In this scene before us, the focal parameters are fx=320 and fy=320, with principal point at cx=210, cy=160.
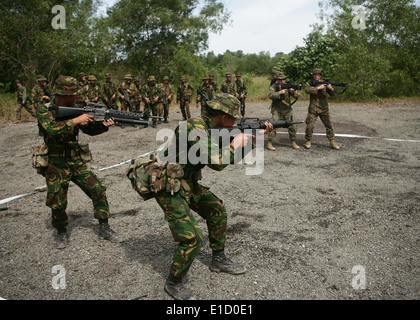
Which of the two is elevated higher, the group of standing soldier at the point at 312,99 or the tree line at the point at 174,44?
the tree line at the point at 174,44

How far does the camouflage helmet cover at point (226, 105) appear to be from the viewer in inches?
113

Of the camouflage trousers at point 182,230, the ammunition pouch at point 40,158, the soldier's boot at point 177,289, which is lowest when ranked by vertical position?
the soldier's boot at point 177,289

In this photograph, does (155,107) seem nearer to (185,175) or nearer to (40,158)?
(40,158)

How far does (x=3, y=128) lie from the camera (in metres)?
12.1

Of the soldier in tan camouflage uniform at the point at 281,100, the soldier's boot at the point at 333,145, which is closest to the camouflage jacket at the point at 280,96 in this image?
the soldier in tan camouflage uniform at the point at 281,100

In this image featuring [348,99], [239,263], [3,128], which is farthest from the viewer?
[348,99]

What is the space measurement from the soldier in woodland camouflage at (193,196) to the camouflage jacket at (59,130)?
134cm

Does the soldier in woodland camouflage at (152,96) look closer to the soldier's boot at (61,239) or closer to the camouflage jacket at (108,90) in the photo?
the camouflage jacket at (108,90)

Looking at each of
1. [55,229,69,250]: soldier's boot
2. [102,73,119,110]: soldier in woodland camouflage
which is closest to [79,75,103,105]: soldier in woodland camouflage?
[102,73,119,110]: soldier in woodland camouflage

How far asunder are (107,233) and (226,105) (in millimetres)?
2229

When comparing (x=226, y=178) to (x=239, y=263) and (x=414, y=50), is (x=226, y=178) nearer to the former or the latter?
(x=239, y=263)

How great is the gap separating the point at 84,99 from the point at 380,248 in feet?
33.9

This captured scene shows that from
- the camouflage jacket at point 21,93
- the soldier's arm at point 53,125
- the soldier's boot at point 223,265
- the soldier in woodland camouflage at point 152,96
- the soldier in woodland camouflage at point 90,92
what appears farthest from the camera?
the camouflage jacket at point 21,93
